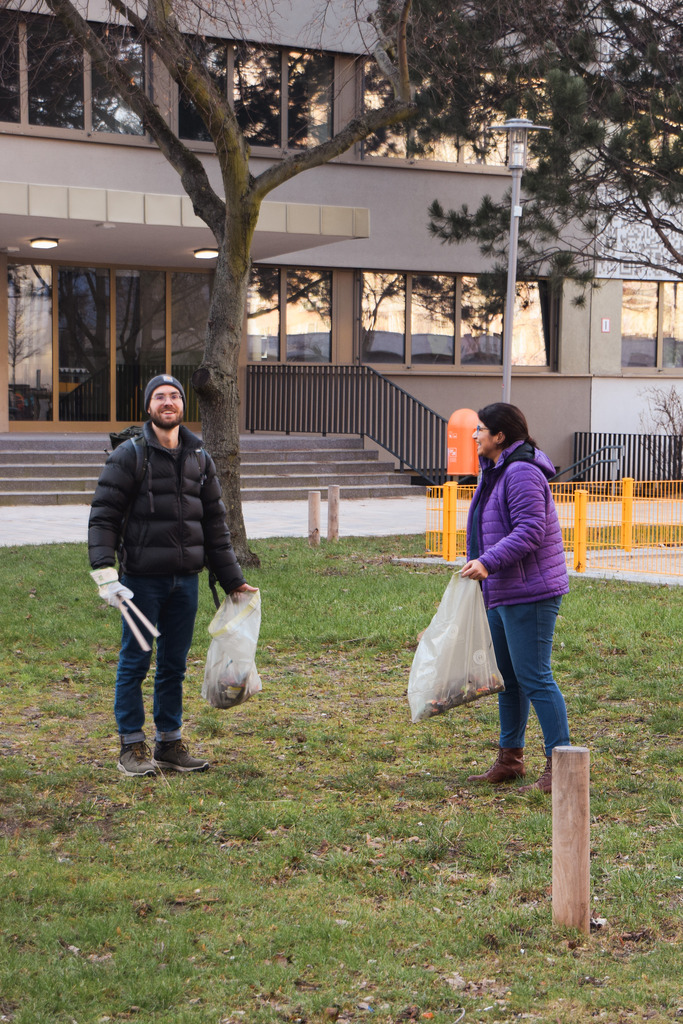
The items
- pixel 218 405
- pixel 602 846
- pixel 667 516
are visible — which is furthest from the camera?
pixel 667 516

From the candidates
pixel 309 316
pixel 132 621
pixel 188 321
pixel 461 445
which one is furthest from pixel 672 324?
Answer: pixel 132 621

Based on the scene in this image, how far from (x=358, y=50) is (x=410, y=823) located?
813 inches

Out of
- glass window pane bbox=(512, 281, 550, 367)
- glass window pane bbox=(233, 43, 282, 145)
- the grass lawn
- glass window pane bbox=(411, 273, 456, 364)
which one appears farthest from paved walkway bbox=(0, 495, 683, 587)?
glass window pane bbox=(233, 43, 282, 145)

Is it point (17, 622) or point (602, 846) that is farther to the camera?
point (17, 622)

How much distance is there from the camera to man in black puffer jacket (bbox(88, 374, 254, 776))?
18.2 feet

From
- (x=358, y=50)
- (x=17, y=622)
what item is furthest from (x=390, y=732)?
(x=358, y=50)

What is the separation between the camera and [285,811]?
5.39 m

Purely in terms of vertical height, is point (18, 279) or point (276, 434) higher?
point (18, 279)

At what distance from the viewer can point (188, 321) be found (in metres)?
23.4

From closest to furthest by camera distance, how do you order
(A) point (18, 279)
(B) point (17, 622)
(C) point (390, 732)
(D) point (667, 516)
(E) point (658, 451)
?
(C) point (390, 732) → (B) point (17, 622) → (D) point (667, 516) → (A) point (18, 279) → (E) point (658, 451)

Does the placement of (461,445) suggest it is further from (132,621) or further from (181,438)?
(132,621)

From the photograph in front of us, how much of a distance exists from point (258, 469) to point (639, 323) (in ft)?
35.6

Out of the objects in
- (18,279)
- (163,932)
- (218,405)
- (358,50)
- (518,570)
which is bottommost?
(163,932)

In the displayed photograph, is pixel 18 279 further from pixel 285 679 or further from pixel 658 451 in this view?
pixel 285 679
